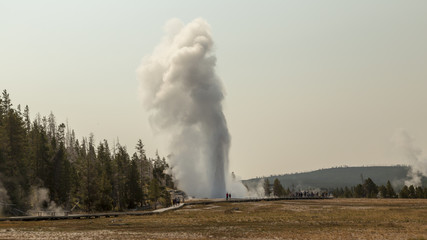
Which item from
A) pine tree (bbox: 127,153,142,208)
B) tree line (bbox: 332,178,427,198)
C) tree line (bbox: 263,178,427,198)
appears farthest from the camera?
tree line (bbox: 263,178,427,198)

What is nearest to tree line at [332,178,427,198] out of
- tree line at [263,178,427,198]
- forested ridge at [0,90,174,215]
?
tree line at [263,178,427,198]

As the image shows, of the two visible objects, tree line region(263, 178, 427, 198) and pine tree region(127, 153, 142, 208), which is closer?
pine tree region(127, 153, 142, 208)

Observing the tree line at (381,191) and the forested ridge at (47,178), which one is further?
the tree line at (381,191)

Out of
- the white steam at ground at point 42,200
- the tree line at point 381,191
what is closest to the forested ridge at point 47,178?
the white steam at ground at point 42,200

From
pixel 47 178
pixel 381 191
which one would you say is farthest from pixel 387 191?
pixel 47 178

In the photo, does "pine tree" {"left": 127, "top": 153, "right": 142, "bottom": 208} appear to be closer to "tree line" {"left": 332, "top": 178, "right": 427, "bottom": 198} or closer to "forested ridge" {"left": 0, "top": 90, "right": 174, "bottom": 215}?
"forested ridge" {"left": 0, "top": 90, "right": 174, "bottom": 215}

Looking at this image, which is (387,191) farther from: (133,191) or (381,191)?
(133,191)

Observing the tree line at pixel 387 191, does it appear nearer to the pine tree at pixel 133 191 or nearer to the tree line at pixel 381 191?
the tree line at pixel 381 191

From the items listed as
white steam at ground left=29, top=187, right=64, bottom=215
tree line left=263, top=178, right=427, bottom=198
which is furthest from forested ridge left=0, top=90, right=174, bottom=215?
tree line left=263, top=178, right=427, bottom=198

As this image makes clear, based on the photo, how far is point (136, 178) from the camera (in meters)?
99.0

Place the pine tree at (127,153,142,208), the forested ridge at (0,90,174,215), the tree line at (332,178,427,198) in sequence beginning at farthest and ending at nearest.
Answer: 1. the tree line at (332,178,427,198)
2. the pine tree at (127,153,142,208)
3. the forested ridge at (0,90,174,215)

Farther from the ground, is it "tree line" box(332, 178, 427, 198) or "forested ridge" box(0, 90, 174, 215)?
"forested ridge" box(0, 90, 174, 215)

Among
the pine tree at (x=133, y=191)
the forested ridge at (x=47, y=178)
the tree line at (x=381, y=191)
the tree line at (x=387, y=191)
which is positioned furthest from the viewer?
the tree line at (x=381, y=191)

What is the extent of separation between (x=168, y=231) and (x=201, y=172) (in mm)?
92245
